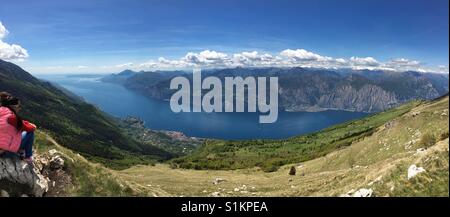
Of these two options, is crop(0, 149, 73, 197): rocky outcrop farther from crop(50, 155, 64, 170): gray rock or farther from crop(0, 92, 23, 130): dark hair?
crop(0, 92, 23, 130): dark hair

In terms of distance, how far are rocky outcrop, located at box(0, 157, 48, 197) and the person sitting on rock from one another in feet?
3.02

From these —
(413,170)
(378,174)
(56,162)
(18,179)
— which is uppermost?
(413,170)

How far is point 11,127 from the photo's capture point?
15.5m

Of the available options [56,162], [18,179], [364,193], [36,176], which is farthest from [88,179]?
[364,193]

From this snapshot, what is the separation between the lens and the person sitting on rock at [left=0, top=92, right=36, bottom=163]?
15.3 meters

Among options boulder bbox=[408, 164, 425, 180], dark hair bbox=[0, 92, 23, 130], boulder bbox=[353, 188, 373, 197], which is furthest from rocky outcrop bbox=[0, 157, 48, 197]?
boulder bbox=[408, 164, 425, 180]

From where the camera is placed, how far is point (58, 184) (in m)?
21.4

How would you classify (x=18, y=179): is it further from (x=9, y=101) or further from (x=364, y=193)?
(x=364, y=193)

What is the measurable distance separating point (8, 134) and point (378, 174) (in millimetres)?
18094

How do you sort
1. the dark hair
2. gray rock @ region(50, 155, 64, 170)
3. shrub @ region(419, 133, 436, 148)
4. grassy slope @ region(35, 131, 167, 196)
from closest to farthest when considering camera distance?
the dark hair
gray rock @ region(50, 155, 64, 170)
grassy slope @ region(35, 131, 167, 196)
shrub @ region(419, 133, 436, 148)

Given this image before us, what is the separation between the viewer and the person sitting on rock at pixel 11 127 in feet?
50.2

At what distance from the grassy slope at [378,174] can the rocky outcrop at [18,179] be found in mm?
16053
